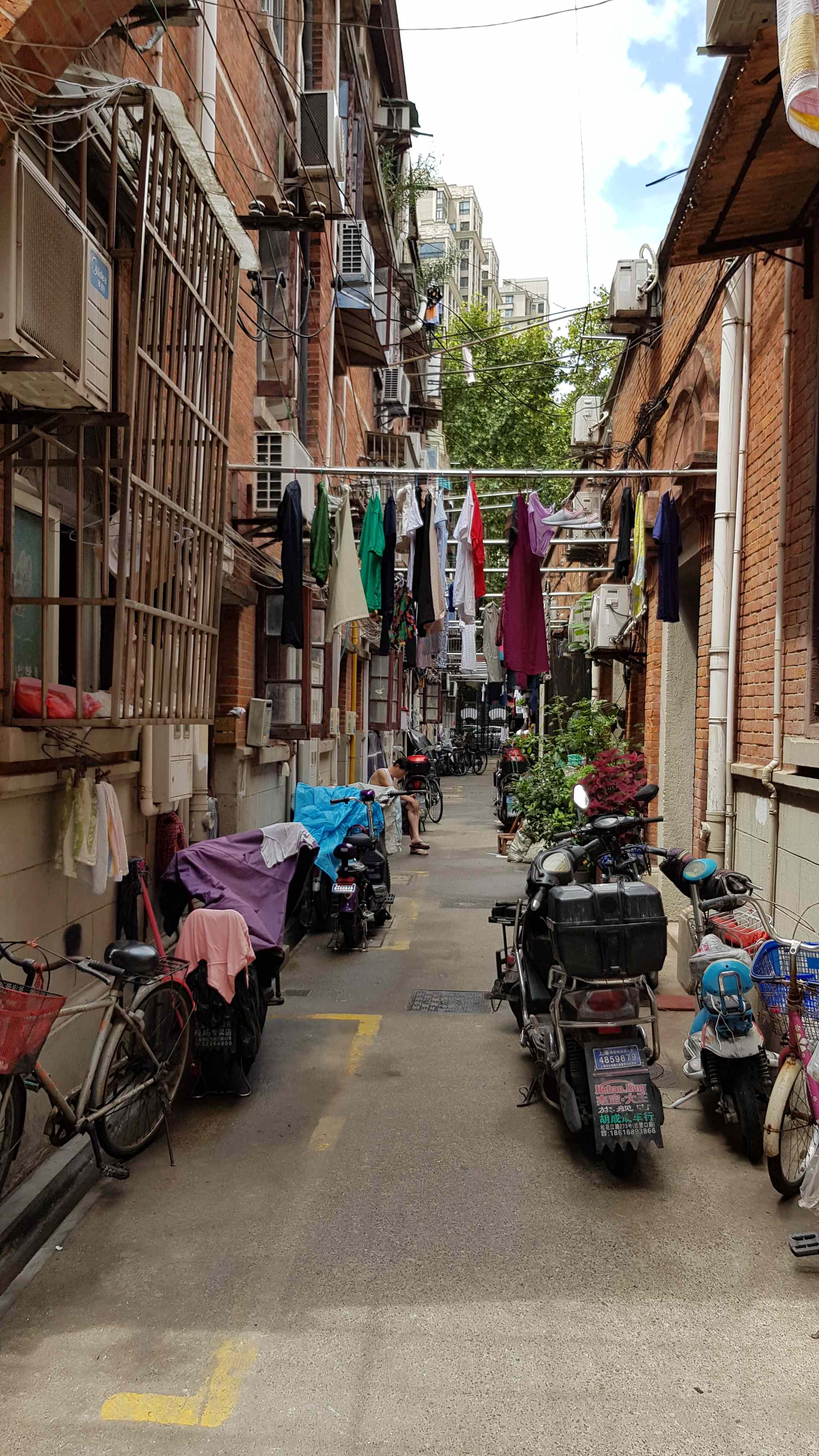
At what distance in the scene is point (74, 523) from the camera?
206 inches

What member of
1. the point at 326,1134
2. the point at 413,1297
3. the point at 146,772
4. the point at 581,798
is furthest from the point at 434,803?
the point at 413,1297

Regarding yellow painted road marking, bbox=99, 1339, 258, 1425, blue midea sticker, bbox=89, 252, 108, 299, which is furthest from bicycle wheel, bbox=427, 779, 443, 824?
yellow painted road marking, bbox=99, 1339, 258, 1425

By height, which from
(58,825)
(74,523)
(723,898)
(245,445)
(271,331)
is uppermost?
(271,331)

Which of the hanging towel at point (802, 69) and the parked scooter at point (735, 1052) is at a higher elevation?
the hanging towel at point (802, 69)

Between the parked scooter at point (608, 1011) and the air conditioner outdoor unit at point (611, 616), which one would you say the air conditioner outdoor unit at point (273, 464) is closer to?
the air conditioner outdoor unit at point (611, 616)

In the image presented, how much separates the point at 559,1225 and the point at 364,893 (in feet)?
18.0

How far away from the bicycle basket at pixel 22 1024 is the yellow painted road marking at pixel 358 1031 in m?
2.67

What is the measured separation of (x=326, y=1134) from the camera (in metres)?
4.90

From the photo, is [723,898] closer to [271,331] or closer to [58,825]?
[58,825]

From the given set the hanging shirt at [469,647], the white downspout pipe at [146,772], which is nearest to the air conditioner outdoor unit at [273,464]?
the white downspout pipe at [146,772]

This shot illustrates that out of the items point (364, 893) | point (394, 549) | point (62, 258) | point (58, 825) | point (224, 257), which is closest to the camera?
point (62, 258)

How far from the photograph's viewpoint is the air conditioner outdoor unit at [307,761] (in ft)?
38.2

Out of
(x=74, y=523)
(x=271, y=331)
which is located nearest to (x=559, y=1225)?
(x=74, y=523)

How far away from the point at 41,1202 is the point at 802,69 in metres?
5.27
